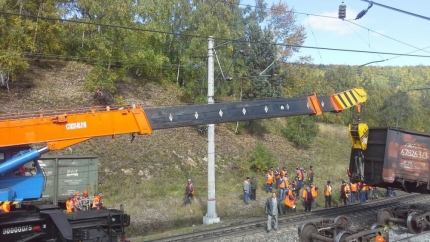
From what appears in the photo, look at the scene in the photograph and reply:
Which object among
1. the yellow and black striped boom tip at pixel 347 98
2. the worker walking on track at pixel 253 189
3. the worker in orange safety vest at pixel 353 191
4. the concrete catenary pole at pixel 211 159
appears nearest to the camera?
the yellow and black striped boom tip at pixel 347 98

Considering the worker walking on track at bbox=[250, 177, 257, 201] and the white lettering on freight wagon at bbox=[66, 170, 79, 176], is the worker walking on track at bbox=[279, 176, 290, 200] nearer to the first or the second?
the worker walking on track at bbox=[250, 177, 257, 201]

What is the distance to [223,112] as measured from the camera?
10.7 metres

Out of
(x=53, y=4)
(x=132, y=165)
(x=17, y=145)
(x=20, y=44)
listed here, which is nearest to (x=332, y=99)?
(x=17, y=145)

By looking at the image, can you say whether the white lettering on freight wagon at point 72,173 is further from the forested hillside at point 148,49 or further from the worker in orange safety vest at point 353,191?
the worker in orange safety vest at point 353,191

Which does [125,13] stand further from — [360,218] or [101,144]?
[360,218]

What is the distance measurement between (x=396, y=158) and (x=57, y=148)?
996 centimetres

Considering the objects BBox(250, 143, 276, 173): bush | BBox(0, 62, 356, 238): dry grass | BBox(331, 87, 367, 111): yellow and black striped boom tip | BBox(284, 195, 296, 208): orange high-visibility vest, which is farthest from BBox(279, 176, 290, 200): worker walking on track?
BBox(331, 87, 367, 111): yellow and black striped boom tip

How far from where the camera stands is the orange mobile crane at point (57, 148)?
7.87 m

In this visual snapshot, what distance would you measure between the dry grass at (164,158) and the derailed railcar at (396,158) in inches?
244

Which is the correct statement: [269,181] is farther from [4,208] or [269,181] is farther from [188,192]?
[4,208]

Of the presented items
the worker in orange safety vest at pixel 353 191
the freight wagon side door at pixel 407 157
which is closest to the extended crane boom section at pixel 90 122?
the freight wagon side door at pixel 407 157

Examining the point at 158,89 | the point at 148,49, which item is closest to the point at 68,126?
the point at 148,49

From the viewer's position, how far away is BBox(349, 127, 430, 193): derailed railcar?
12734 mm

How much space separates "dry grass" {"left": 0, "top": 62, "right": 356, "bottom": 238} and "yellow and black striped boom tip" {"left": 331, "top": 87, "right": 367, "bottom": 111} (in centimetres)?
674
